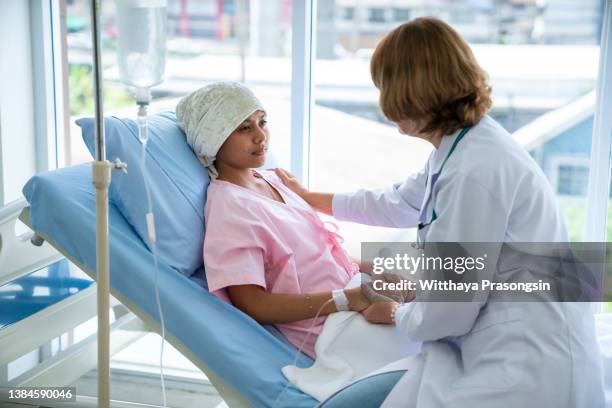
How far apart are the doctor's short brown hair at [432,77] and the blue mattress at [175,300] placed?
640 mm

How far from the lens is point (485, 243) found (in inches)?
56.8

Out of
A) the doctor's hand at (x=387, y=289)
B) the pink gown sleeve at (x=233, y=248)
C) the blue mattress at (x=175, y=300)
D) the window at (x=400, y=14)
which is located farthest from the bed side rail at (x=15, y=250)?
the window at (x=400, y=14)

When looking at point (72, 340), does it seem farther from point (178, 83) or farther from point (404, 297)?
point (404, 297)

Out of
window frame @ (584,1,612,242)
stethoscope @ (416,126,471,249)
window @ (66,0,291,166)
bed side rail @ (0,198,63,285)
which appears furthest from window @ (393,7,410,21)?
bed side rail @ (0,198,63,285)

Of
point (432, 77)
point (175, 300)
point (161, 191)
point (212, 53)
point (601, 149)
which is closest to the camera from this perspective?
point (432, 77)

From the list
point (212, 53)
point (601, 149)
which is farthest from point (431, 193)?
point (212, 53)

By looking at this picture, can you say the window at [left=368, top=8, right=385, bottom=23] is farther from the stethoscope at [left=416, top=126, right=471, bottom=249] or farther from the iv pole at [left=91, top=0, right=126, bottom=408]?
the iv pole at [left=91, top=0, right=126, bottom=408]

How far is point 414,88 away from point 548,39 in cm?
118

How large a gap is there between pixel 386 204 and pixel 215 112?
56cm

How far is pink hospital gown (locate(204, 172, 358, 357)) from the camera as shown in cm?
173

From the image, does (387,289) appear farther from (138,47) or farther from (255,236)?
(138,47)

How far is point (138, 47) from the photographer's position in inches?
56.5

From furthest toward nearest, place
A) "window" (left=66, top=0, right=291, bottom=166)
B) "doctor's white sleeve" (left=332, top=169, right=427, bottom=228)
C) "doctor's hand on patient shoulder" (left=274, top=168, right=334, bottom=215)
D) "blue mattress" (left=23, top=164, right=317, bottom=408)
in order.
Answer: "window" (left=66, top=0, right=291, bottom=166), "doctor's hand on patient shoulder" (left=274, top=168, right=334, bottom=215), "doctor's white sleeve" (left=332, top=169, right=427, bottom=228), "blue mattress" (left=23, top=164, right=317, bottom=408)

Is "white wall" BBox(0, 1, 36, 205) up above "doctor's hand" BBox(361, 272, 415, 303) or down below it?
above
